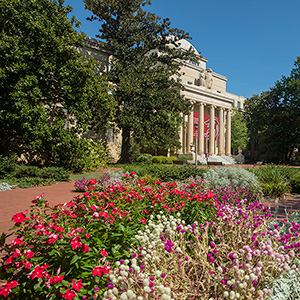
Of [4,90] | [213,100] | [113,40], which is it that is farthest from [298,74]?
[4,90]

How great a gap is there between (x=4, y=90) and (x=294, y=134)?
42.7 metres

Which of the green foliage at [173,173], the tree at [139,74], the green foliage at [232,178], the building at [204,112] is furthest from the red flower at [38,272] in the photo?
the building at [204,112]

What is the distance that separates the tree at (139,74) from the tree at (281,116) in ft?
83.8

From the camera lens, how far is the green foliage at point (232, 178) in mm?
8078

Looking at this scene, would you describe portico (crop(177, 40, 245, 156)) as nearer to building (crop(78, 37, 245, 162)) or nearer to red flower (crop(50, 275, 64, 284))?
building (crop(78, 37, 245, 162))

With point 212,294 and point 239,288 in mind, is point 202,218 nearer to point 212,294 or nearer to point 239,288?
point 212,294

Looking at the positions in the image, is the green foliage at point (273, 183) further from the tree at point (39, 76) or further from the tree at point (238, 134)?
the tree at point (238, 134)

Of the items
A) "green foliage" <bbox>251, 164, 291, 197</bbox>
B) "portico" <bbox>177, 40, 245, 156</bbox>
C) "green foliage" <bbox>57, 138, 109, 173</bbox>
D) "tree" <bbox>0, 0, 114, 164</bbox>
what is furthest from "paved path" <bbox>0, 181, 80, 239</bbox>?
"portico" <bbox>177, 40, 245, 156</bbox>

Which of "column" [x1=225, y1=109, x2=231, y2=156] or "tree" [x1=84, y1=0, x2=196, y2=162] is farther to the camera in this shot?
"column" [x1=225, y1=109, x2=231, y2=156]

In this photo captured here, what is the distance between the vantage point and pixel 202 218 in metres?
3.62

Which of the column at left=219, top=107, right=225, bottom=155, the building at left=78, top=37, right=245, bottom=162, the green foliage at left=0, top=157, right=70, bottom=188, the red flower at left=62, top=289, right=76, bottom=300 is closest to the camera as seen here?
the red flower at left=62, top=289, right=76, bottom=300

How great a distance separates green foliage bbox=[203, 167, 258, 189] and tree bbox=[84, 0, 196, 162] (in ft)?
35.1

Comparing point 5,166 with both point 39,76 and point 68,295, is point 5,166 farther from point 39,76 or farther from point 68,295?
point 68,295

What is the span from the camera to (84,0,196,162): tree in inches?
754
